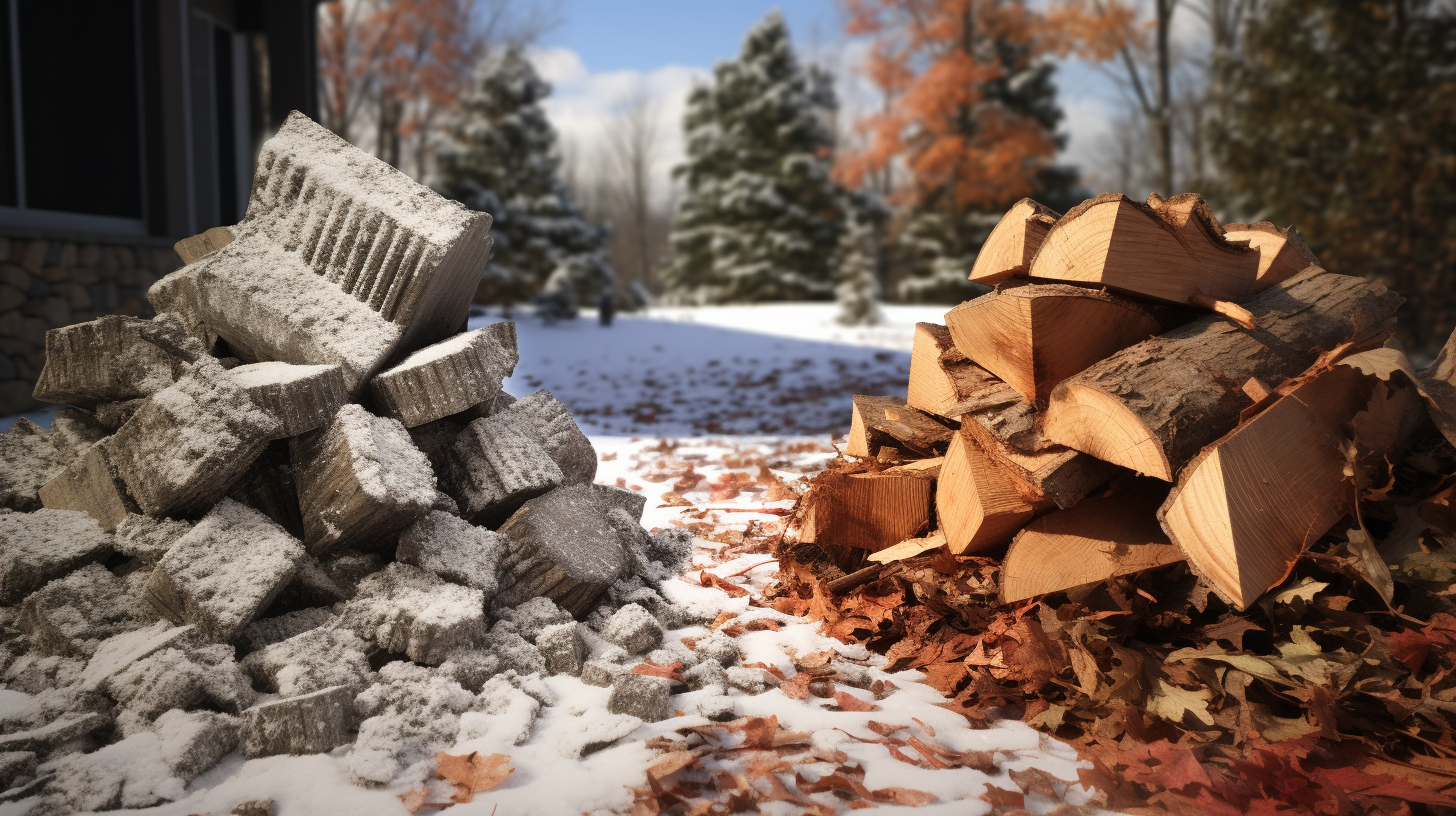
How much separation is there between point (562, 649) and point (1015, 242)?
172 cm

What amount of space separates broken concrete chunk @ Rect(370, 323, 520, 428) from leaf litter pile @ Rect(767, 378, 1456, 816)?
152 centimetres

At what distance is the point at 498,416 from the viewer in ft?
9.57

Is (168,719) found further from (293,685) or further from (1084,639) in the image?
(1084,639)

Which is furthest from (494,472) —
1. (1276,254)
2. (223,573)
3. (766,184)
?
(766,184)

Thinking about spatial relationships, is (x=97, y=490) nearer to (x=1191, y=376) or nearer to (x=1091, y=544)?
(x=1091, y=544)

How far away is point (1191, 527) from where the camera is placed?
1.92m

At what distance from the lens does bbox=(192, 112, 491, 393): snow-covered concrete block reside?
107 inches

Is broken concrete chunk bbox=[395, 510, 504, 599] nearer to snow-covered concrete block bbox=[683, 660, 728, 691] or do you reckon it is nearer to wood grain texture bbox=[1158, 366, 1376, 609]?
snow-covered concrete block bbox=[683, 660, 728, 691]

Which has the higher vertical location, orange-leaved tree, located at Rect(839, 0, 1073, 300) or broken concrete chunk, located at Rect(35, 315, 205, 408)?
orange-leaved tree, located at Rect(839, 0, 1073, 300)

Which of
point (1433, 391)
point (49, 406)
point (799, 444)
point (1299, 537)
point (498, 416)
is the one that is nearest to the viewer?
point (1299, 537)

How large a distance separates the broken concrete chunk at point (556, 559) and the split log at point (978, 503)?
3.42ft

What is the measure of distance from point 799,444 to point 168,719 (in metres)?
3.94

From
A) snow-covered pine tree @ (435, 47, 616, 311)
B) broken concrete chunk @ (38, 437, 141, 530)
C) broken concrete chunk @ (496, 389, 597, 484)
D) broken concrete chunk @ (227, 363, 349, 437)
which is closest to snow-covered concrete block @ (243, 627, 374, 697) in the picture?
broken concrete chunk @ (227, 363, 349, 437)

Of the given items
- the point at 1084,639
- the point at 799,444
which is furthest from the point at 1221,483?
the point at 799,444
